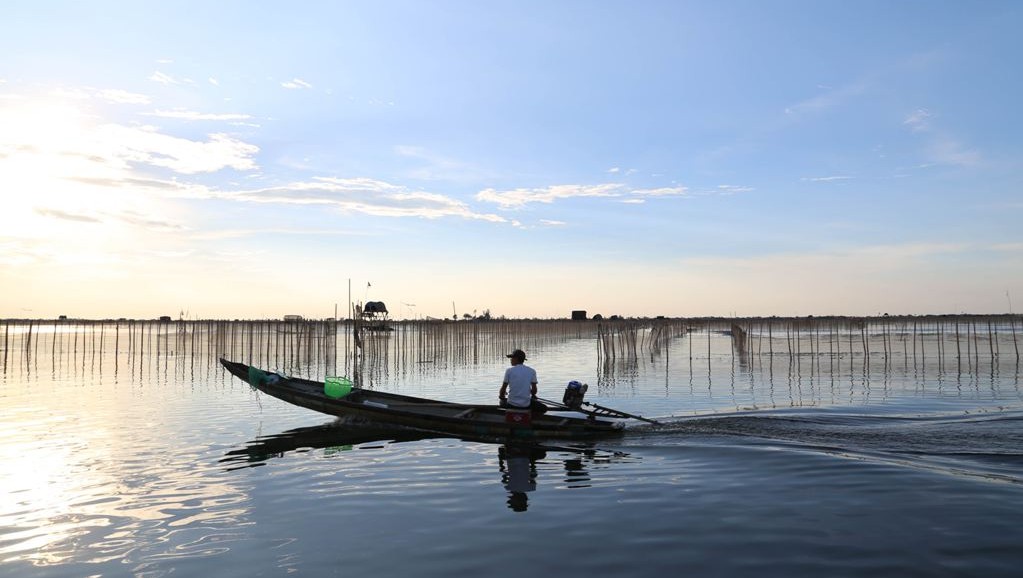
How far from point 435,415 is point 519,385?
5.71 feet

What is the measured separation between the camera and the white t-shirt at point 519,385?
12.1 meters

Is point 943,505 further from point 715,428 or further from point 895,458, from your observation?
point 715,428

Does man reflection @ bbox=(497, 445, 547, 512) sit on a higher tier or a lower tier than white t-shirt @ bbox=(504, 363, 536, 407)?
lower

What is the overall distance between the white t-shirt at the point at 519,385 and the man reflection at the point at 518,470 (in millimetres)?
807

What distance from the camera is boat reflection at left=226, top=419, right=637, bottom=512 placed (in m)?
9.05

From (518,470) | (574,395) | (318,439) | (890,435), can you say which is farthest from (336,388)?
(890,435)

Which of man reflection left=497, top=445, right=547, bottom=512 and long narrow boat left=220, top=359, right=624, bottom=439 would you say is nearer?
man reflection left=497, top=445, right=547, bottom=512

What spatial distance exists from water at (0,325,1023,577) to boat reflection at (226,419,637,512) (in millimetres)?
60

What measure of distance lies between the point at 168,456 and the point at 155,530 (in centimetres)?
405

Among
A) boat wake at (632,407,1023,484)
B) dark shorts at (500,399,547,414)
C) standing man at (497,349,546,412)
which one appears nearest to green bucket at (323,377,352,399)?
dark shorts at (500,399,547,414)

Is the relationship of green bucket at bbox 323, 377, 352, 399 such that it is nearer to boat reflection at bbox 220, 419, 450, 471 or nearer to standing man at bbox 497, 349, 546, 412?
boat reflection at bbox 220, 419, 450, 471

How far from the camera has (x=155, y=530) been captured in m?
6.95

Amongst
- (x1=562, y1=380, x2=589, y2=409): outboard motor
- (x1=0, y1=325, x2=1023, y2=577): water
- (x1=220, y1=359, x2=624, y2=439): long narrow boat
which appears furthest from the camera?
(x1=562, y1=380, x2=589, y2=409): outboard motor

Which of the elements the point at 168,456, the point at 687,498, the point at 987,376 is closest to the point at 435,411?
the point at 168,456
